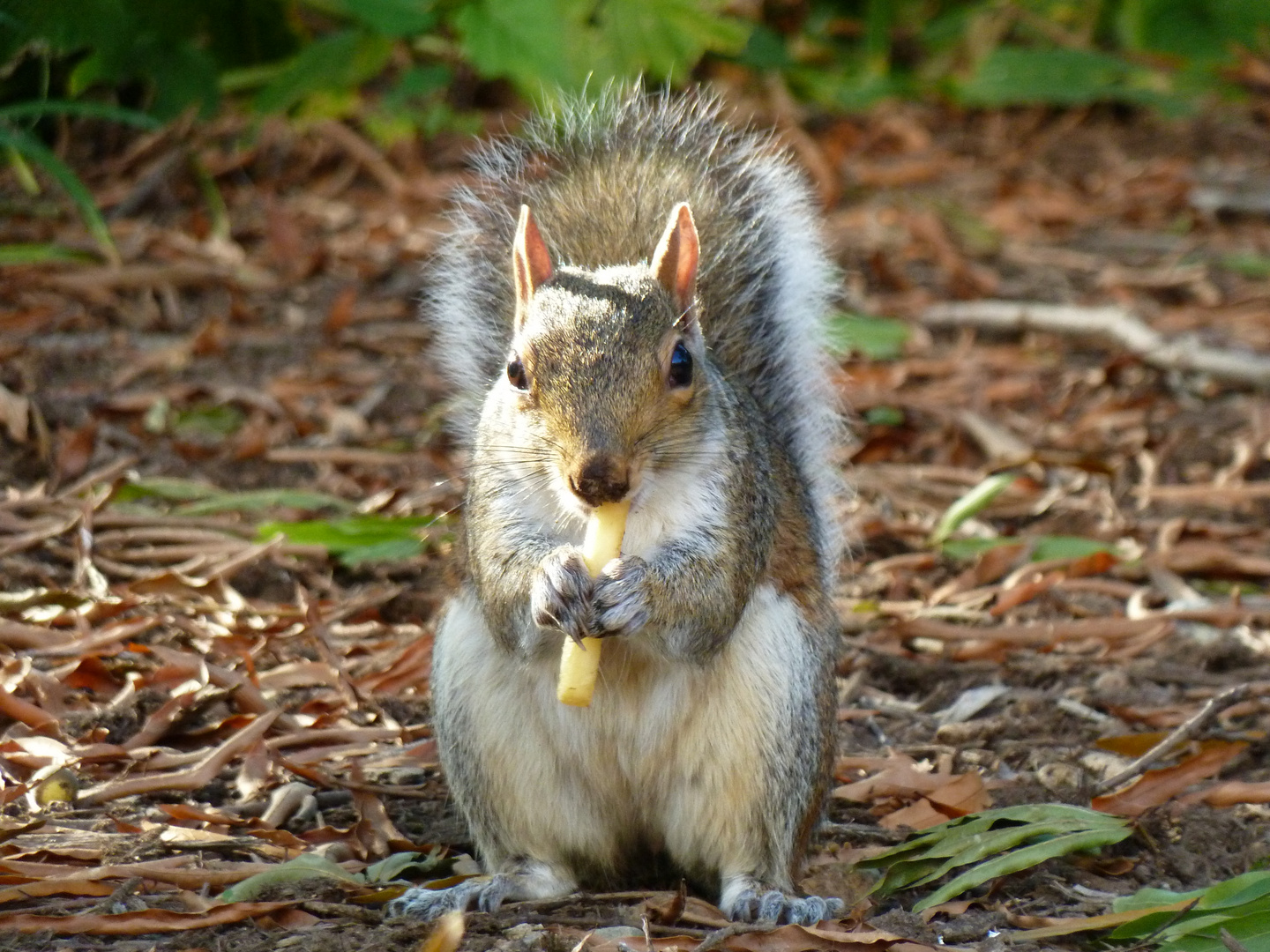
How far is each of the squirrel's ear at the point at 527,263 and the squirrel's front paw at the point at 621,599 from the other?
17.0 inches

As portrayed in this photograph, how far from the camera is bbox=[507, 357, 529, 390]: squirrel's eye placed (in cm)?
233

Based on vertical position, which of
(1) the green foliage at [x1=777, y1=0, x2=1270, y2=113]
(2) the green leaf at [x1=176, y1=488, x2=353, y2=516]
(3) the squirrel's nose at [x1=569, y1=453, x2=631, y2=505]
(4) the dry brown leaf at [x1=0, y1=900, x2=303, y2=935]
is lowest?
(4) the dry brown leaf at [x1=0, y1=900, x2=303, y2=935]

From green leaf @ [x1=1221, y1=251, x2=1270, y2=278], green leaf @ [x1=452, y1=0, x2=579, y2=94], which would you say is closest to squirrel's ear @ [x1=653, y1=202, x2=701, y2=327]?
green leaf @ [x1=452, y1=0, x2=579, y2=94]

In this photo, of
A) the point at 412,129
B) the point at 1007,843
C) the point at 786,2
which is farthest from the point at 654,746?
the point at 786,2

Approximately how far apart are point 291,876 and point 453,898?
9.7 inches

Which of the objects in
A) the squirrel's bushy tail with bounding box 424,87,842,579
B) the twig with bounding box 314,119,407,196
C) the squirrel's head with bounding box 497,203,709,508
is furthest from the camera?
the twig with bounding box 314,119,407,196

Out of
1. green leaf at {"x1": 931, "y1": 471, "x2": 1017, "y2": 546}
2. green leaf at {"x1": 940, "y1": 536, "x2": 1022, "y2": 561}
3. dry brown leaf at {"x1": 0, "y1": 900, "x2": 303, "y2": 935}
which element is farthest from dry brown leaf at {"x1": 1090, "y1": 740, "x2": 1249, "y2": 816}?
dry brown leaf at {"x1": 0, "y1": 900, "x2": 303, "y2": 935}

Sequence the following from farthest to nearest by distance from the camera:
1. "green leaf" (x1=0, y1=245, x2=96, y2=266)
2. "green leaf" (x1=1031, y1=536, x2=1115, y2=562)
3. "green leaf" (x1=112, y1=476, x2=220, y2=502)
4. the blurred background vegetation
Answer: "green leaf" (x1=0, y1=245, x2=96, y2=266), the blurred background vegetation, "green leaf" (x1=1031, y1=536, x2=1115, y2=562), "green leaf" (x1=112, y1=476, x2=220, y2=502)

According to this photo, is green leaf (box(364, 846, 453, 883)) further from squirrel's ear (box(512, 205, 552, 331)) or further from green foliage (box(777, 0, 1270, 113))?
green foliage (box(777, 0, 1270, 113))

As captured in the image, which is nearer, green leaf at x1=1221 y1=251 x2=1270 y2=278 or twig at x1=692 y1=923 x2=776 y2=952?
twig at x1=692 y1=923 x2=776 y2=952

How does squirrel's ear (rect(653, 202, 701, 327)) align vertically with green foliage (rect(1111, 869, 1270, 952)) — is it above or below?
above

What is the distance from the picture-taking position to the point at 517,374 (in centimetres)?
234

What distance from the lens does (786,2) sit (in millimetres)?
7383

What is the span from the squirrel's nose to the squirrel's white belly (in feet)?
1.00
